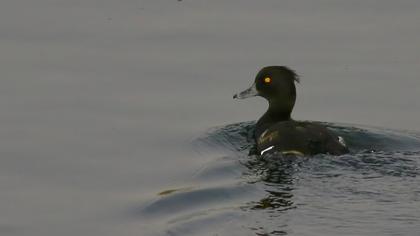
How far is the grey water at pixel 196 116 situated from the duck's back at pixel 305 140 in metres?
0.18

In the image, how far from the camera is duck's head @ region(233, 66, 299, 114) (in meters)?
16.8

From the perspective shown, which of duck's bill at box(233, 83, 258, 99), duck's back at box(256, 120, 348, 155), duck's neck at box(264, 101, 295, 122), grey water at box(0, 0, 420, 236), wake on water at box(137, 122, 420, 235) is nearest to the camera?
wake on water at box(137, 122, 420, 235)

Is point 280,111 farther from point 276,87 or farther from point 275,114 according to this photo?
point 276,87

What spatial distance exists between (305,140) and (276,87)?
6.75ft

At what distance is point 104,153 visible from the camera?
48.6 feet

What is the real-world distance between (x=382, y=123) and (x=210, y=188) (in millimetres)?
3263

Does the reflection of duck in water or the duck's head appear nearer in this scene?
the reflection of duck in water

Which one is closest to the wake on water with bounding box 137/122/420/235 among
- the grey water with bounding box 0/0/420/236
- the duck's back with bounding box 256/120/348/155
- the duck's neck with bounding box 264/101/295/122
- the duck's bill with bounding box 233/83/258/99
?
the grey water with bounding box 0/0/420/236

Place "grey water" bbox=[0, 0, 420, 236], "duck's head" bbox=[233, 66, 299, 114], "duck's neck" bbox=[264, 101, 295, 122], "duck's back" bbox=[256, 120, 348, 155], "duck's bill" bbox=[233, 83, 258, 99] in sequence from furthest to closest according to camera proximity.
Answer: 1. "duck's neck" bbox=[264, 101, 295, 122]
2. "duck's head" bbox=[233, 66, 299, 114]
3. "duck's bill" bbox=[233, 83, 258, 99]
4. "duck's back" bbox=[256, 120, 348, 155]
5. "grey water" bbox=[0, 0, 420, 236]

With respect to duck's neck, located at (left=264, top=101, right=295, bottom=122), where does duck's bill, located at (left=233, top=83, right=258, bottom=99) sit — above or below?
above

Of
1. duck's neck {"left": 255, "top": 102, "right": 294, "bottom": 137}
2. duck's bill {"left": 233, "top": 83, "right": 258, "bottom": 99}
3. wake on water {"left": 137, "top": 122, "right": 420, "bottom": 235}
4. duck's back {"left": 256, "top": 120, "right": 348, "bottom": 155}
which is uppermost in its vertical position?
duck's bill {"left": 233, "top": 83, "right": 258, "bottom": 99}

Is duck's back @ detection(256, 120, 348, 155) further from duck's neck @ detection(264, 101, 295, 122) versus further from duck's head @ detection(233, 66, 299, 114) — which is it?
duck's neck @ detection(264, 101, 295, 122)

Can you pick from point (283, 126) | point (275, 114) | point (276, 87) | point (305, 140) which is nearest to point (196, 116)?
point (283, 126)

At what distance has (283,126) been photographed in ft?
51.7
